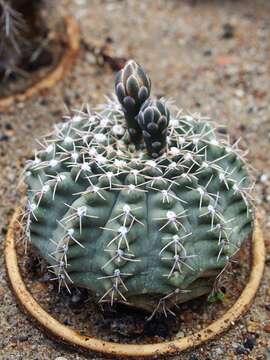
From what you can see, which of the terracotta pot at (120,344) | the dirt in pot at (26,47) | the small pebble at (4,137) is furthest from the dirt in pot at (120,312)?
the dirt in pot at (26,47)

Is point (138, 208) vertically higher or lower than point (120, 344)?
higher

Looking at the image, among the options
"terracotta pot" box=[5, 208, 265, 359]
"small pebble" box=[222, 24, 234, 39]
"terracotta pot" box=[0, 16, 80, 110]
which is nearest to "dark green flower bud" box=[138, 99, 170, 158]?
"terracotta pot" box=[5, 208, 265, 359]

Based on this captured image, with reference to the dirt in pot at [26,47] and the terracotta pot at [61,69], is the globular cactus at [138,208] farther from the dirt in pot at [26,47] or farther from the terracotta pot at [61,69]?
the dirt in pot at [26,47]

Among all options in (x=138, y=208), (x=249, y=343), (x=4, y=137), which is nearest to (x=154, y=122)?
(x=138, y=208)

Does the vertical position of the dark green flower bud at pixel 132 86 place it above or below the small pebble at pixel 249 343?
above

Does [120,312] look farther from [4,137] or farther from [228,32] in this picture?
[228,32]

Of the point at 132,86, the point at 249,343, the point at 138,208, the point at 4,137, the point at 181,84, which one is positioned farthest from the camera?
the point at 181,84

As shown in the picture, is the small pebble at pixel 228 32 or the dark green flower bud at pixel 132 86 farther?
the small pebble at pixel 228 32
